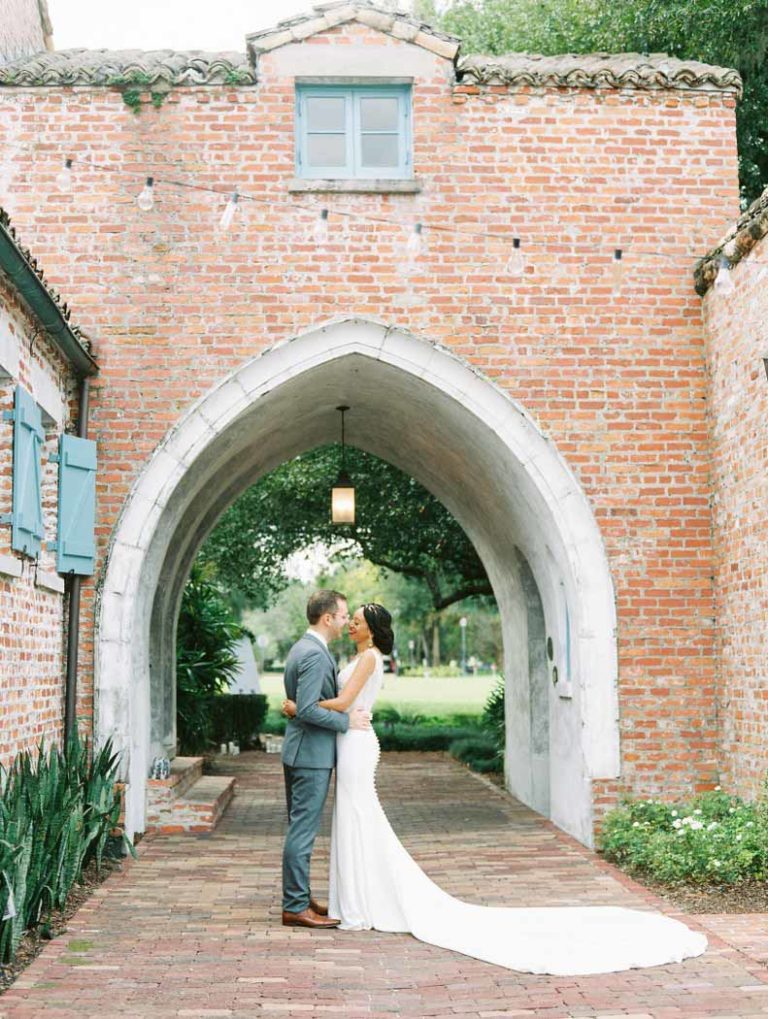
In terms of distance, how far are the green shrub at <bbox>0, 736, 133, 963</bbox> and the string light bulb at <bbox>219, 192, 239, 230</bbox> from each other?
4.37 meters

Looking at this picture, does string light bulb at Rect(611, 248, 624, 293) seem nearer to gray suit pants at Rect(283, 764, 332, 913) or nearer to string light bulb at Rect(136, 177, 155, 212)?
string light bulb at Rect(136, 177, 155, 212)

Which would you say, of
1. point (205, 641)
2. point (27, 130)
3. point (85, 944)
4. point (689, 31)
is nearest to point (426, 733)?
point (205, 641)

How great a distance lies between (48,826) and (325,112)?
641 cm

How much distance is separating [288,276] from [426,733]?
525 inches

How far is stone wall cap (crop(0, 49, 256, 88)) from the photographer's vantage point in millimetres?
10086

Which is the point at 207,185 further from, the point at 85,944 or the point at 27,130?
the point at 85,944

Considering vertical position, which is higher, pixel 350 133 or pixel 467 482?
pixel 350 133

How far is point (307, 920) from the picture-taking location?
680cm

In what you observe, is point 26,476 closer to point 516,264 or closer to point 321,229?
point 321,229

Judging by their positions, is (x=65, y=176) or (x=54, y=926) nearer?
(x=54, y=926)

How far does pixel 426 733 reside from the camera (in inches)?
861

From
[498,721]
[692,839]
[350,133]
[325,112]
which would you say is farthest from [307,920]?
[498,721]

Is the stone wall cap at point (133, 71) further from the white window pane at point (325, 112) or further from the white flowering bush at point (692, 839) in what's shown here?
the white flowering bush at point (692, 839)

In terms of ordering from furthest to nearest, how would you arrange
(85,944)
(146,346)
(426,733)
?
(426,733) → (146,346) → (85,944)
